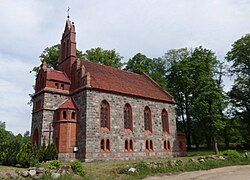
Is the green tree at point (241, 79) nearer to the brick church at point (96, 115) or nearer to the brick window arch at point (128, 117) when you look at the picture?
the brick church at point (96, 115)

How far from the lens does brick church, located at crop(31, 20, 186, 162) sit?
27.6 m

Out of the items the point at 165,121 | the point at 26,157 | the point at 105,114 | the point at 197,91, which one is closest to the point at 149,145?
the point at 165,121

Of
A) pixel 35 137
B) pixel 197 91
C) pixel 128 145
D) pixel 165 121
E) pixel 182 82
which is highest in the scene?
pixel 182 82

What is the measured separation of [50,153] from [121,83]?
42.1ft

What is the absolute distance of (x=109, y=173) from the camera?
17.0 meters

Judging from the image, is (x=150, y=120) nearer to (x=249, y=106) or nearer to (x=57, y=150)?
(x=57, y=150)

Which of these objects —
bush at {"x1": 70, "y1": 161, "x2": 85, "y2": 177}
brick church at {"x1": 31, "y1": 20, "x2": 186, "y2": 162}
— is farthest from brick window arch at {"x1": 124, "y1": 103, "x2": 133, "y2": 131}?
bush at {"x1": 70, "y1": 161, "x2": 85, "y2": 177}

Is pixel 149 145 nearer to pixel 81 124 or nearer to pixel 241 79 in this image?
pixel 81 124

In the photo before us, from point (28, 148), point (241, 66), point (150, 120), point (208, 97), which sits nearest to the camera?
point (28, 148)

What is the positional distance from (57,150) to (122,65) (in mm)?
25819

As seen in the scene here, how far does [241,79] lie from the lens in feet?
145

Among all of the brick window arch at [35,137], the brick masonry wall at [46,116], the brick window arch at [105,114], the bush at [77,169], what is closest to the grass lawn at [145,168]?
the bush at [77,169]

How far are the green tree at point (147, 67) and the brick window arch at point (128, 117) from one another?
51.2 feet

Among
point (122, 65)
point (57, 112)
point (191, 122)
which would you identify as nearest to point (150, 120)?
point (57, 112)
